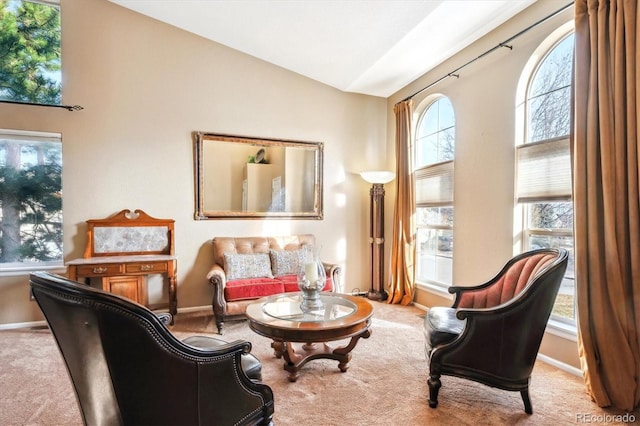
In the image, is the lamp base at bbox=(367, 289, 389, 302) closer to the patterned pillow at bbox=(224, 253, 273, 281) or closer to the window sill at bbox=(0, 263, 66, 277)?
the patterned pillow at bbox=(224, 253, 273, 281)

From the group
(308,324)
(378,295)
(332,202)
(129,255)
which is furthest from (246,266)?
(378,295)

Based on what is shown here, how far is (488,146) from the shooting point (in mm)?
3191

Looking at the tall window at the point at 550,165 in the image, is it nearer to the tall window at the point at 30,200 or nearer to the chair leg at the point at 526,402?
the chair leg at the point at 526,402

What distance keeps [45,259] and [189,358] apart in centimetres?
350

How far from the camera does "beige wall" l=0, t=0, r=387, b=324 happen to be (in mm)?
3607

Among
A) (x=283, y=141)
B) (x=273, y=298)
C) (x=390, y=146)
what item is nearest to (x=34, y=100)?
(x=283, y=141)

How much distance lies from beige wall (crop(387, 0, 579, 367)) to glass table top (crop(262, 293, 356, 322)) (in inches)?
64.8

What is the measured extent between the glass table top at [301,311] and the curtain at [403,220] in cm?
185

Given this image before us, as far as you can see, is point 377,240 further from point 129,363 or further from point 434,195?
point 129,363

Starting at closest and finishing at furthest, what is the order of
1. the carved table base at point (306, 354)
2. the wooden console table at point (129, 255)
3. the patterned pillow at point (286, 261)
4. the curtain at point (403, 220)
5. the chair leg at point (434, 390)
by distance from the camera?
the chair leg at point (434, 390)
the carved table base at point (306, 354)
the wooden console table at point (129, 255)
the patterned pillow at point (286, 261)
the curtain at point (403, 220)

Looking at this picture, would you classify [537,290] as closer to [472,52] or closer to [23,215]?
[472,52]

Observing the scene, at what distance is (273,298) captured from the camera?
267 cm

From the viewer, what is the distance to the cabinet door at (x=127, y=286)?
134 inches

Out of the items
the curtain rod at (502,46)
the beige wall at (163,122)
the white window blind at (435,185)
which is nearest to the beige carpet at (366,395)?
the beige wall at (163,122)
